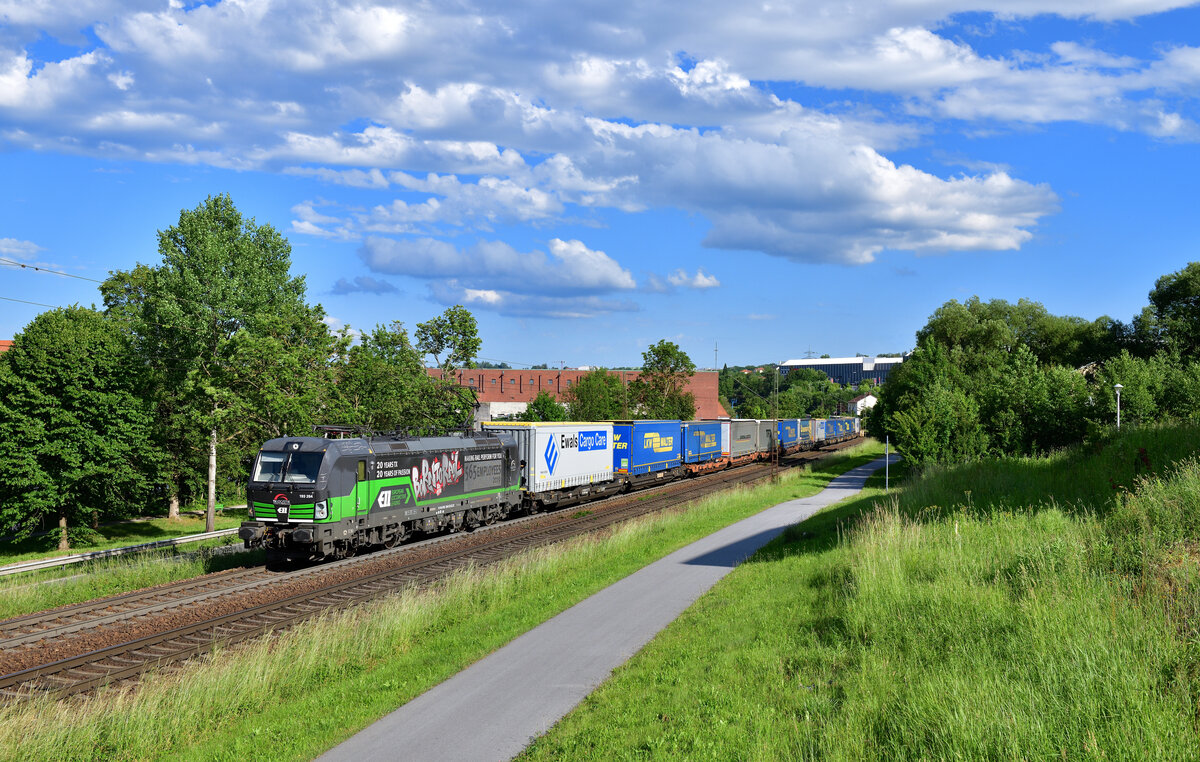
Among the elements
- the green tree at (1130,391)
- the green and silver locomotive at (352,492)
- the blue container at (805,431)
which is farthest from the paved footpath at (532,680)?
the blue container at (805,431)

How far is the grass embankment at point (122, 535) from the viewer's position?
30952 millimetres

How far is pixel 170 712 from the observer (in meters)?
9.97

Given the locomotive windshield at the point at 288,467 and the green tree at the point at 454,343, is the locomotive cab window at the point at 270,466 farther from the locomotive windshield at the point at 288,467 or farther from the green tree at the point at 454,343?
the green tree at the point at 454,343

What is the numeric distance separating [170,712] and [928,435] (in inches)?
1254

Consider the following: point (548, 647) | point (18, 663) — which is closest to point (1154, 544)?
point (548, 647)

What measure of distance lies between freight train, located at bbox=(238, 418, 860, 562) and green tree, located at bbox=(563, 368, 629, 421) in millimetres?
33227

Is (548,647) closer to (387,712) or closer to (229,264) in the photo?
(387,712)

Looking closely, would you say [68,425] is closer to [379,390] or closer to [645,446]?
[379,390]

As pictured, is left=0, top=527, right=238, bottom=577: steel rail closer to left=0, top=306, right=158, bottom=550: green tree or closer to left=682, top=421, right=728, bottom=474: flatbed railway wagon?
left=0, top=306, right=158, bottom=550: green tree

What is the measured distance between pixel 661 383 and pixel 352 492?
5499 cm

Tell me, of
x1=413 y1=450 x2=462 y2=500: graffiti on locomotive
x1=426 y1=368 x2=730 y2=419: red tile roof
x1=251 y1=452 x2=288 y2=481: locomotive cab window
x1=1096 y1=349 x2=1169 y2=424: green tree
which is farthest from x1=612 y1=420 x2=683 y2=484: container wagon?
x1=426 y1=368 x2=730 y2=419: red tile roof

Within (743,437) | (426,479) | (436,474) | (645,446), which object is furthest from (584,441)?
(743,437)

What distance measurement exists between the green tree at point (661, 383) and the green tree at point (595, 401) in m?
2.40

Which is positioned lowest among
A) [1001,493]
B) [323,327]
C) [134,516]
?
[134,516]
